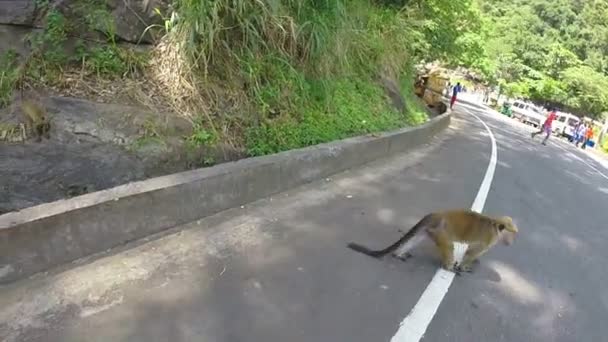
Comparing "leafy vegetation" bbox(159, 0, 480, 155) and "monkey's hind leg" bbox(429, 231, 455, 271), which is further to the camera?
"leafy vegetation" bbox(159, 0, 480, 155)

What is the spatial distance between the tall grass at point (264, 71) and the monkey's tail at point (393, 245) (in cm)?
201

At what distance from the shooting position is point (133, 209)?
372 cm

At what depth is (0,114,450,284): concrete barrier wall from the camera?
3.05 m

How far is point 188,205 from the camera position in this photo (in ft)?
14.0

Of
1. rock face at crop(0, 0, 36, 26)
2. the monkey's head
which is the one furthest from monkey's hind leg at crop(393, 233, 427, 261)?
rock face at crop(0, 0, 36, 26)

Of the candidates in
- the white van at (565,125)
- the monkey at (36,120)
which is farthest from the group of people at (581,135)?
the monkey at (36,120)

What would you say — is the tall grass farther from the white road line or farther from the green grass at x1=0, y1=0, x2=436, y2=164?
the white road line

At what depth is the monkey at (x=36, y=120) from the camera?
4.54 metres

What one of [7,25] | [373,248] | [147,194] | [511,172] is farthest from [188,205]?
[511,172]

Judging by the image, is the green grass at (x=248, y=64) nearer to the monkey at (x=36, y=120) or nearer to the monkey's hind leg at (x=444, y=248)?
the monkey at (x=36, y=120)

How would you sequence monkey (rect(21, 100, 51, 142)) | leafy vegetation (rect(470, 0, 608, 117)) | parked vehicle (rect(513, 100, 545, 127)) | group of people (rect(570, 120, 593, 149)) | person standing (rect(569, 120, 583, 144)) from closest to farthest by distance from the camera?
monkey (rect(21, 100, 51, 142)), group of people (rect(570, 120, 593, 149)), person standing (rect(569, 120, 583, 144)), parked vehicle (rect(513, 100, 545, 127)), leafy vegetation (rect(470, 0, 608, 117))

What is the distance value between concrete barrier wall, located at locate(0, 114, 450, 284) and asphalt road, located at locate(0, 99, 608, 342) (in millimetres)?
127

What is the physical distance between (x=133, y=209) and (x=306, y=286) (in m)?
1.55

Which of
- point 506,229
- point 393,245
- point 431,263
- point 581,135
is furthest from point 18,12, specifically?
point 581,135
